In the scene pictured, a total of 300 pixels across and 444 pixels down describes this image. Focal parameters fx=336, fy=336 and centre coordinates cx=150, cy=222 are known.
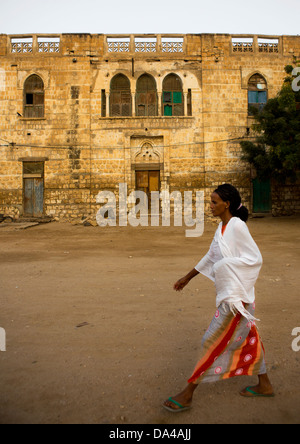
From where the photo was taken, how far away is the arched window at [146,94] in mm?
17875

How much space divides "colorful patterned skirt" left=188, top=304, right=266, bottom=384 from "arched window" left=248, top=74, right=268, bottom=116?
17577mm

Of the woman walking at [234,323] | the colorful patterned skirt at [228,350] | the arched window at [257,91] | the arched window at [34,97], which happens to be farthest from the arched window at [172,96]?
the colorful patterned skirt at [228,350]

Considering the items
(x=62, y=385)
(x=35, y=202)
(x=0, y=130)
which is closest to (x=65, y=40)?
(x=0, y=130)

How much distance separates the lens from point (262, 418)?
2043 millimetres

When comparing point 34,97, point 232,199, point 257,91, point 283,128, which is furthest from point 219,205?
point 34,97

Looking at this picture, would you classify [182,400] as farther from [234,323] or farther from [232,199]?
[232,199]

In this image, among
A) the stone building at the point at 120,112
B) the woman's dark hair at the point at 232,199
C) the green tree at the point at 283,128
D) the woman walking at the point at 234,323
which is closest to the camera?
the woman walking at the point at 234,323

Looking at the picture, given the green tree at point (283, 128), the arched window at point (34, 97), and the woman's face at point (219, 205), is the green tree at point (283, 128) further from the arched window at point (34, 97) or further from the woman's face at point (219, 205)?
the woman's face at point (219, 205)

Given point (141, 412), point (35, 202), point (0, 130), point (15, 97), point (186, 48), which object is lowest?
point (141, 412)

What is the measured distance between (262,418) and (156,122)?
17013 mm

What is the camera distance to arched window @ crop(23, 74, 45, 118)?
1772 cm

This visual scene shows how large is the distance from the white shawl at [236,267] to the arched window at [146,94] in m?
16.7

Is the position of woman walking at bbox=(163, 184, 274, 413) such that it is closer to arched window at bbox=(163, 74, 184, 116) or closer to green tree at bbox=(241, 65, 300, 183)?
green tree at bbox=(241, 65, 300, 183)

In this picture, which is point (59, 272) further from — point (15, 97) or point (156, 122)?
point (15, 97)
